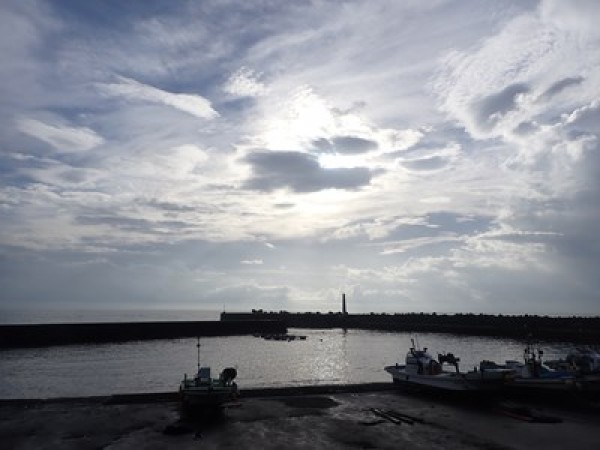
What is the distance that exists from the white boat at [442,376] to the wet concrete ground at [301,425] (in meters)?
0.99

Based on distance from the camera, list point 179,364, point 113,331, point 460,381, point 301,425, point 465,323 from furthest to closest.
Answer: point 465,323, point 113,331, point 179,364, point 460,381, point 301,425

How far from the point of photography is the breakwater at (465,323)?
97.6 metres

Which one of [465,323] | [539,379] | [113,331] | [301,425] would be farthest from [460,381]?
[465,323]

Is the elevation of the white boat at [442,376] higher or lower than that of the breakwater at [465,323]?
lower

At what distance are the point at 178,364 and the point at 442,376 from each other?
40869mm

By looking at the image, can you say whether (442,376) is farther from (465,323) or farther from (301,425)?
(465,323)

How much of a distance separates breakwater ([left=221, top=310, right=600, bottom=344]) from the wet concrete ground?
Result: 4743 centimetres

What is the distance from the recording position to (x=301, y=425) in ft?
70.3

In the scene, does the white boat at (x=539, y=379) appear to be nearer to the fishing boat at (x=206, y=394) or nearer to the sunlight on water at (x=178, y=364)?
the fishing boat at (x=206, y=394)

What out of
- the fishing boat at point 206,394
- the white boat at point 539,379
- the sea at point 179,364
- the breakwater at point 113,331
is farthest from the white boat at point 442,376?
the breakwater at point 113,331

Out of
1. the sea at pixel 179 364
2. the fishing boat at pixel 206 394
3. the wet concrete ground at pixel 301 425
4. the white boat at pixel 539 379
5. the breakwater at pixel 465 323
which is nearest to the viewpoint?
the wet concrete ground at pixel 301 425

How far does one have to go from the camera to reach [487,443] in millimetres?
18422

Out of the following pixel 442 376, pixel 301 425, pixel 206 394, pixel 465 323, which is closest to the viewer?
pixel 301 425

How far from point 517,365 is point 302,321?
144 meters
